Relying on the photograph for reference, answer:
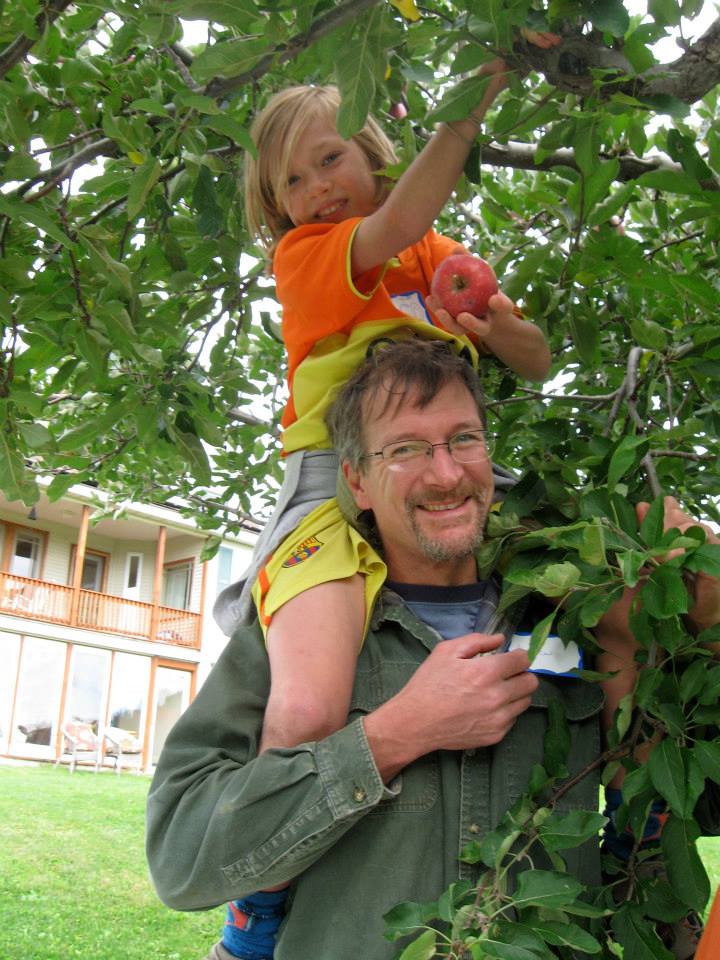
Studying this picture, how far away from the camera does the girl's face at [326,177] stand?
2.46 metres

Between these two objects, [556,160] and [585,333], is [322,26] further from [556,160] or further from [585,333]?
[556,160]

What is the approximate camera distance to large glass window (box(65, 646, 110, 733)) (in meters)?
18.2

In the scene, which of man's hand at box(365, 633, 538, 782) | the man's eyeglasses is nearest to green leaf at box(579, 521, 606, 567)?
man's hand at box(365, 633, 538, 782)

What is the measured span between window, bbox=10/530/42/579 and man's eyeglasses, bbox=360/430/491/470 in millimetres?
18046

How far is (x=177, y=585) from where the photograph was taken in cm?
2167

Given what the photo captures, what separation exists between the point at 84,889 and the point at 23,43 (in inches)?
294

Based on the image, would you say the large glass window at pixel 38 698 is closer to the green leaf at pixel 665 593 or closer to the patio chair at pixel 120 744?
the patio chair at pixel 120 744

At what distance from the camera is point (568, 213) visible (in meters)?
1.99

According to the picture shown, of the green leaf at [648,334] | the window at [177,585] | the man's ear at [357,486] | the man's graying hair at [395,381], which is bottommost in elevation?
the man's ear at [357,486]

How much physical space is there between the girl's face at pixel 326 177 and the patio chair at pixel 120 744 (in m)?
16.3

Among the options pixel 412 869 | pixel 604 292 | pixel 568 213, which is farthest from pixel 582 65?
pixel 412 869

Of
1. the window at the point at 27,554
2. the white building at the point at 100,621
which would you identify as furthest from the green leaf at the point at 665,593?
the window at the point at 27,554

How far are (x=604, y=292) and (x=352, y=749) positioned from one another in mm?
1529

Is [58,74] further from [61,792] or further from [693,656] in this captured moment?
→ [61,792]
